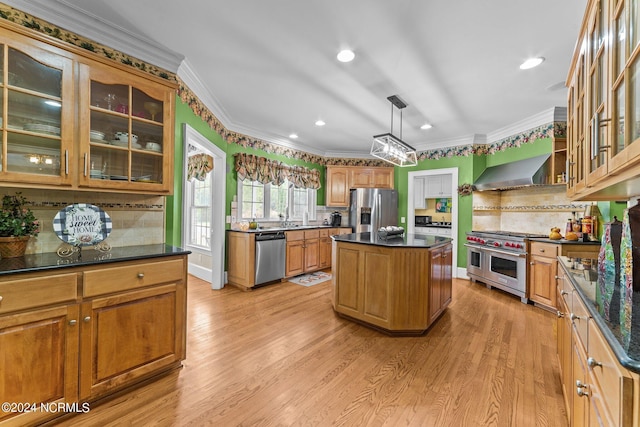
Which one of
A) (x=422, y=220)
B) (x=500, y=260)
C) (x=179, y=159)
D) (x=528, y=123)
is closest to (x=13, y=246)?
(x=179, y=159)

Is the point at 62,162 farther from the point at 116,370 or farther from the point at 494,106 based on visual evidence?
the point at 494,106

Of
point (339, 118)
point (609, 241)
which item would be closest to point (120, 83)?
point (339, 118)

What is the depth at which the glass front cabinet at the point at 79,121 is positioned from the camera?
164 cm

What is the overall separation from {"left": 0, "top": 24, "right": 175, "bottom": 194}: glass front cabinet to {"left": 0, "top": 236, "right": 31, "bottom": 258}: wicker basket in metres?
0.34

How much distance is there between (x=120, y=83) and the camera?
200 centimetres

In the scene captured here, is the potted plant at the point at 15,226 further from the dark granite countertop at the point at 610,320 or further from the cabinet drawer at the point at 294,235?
the cabinet drawer at the point at 294,235

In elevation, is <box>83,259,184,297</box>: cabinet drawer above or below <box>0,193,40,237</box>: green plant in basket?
below

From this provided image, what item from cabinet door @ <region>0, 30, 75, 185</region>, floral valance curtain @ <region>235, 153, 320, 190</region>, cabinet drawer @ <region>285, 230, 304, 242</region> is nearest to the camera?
cabinet door @ <region>0, 30, 75, 185</region>

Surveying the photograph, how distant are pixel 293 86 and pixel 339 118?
1.18m

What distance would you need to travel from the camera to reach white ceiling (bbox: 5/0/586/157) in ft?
6.24

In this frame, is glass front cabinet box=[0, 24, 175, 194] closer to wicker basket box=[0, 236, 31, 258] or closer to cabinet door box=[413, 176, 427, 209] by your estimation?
wicker basket box=[0, 236, 31, 258]

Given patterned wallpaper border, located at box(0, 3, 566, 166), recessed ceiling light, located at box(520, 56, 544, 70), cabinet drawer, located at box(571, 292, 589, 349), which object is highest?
recessed ceiling light, located at box(520, 56, 544, 70)

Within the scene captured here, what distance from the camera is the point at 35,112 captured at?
173cm
